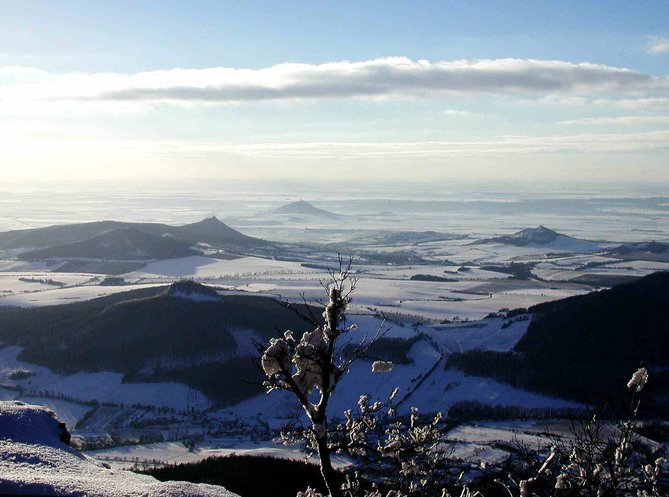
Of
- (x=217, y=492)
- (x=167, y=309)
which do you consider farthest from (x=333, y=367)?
(x=167, y=309)


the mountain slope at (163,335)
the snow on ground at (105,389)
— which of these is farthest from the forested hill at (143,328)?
the snow on ground at (105,389)

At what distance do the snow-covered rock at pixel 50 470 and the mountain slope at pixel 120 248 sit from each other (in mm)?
148422

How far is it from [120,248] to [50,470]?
16185 centimetres

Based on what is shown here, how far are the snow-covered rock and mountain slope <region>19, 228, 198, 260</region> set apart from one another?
5843 inches

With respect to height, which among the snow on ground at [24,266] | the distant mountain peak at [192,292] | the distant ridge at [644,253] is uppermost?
the distant mountain peak at [192,292]

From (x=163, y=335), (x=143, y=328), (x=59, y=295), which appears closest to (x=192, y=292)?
(x=143, y=328)

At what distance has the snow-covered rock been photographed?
18938mm

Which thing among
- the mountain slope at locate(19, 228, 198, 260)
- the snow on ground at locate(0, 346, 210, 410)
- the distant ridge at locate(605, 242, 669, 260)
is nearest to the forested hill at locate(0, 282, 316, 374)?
the snow on ground at locate(0, 346, 210, 410)

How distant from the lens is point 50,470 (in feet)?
71.4

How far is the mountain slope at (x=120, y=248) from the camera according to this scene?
173m

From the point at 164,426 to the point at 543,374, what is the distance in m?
38.3

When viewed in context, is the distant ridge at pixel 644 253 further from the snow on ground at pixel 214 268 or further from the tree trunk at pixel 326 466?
the tree trunk at pixel 326 466

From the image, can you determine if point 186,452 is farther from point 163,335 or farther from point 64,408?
point 163,335

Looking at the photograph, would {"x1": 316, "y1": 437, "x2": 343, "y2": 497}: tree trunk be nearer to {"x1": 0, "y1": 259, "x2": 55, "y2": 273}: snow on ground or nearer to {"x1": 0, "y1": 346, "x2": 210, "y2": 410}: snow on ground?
{"x1": 0, "y1": 346, "x2": 210, "y2": 410}: snow on ground
